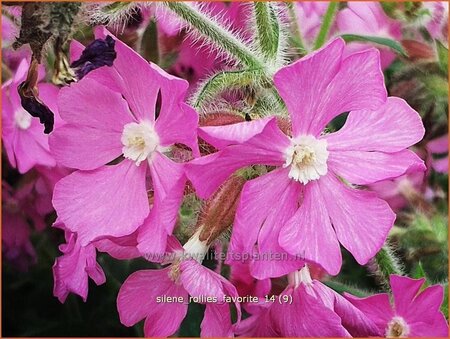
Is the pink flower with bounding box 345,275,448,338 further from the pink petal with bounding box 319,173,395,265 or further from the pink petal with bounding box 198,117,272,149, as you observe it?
the pink petal with bounding box 198,117,272,149

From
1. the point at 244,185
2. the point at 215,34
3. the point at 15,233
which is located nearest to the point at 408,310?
the point at 244,185

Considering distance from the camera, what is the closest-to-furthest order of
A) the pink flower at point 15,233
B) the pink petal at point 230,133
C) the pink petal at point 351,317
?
the pink petal at point 230,133, the pink petal at point 351,317, the pink flower at point 15,233

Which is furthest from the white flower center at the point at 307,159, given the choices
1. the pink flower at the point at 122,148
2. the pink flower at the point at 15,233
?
the pink flower at the point at 15,233

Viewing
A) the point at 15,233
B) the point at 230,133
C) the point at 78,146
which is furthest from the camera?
the point at 15,233

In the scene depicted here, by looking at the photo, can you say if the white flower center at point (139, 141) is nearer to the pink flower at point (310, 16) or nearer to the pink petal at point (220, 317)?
the pink petal at point (220, 317)

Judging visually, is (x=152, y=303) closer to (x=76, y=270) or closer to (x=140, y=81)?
(x=76, y=270)
